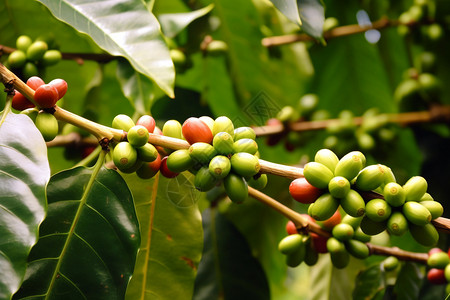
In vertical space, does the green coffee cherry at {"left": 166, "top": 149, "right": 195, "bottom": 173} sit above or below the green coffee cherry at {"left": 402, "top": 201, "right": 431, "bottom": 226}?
above

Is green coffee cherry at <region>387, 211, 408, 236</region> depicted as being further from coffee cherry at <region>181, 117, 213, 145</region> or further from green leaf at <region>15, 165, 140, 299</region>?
green leaf at <region>15, 165, 140, 299</region>

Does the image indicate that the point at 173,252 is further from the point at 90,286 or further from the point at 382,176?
the point at 382,176

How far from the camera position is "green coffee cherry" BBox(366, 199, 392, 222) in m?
0.75

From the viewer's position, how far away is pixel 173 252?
1074mm

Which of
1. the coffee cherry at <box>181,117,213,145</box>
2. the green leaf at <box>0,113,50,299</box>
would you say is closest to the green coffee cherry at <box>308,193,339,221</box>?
the coffee cherry at <box>181,117,213,145</box>

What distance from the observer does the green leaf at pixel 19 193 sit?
2.38ft

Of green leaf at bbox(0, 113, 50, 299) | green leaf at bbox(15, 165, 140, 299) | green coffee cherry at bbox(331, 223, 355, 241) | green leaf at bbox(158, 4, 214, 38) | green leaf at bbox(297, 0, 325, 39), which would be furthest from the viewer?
green leaf at bbox(158, 4, 214, 38)

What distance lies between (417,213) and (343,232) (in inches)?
10.1

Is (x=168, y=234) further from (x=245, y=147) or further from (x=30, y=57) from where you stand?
(x=30, y=57)

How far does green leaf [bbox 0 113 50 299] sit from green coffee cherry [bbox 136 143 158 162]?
0.47ft

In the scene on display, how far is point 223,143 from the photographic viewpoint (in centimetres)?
79

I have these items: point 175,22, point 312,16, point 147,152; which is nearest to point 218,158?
point 147,152

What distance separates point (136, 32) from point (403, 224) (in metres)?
0.64

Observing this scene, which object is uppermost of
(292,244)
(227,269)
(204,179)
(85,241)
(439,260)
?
(204,179)
